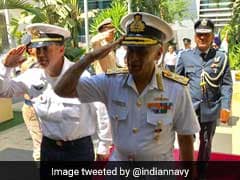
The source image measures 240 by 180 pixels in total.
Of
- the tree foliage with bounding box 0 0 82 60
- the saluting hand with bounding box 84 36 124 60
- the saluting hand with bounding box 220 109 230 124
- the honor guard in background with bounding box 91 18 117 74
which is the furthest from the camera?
the tree foliage with bounding box 0 0 82 60

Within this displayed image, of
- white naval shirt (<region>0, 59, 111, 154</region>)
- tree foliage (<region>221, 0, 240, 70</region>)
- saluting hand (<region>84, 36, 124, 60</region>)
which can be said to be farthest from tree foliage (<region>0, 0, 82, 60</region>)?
saluting hand (<region>84, 36, 124, 60</region>)

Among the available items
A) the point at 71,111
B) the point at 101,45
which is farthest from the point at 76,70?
the point at 101,45

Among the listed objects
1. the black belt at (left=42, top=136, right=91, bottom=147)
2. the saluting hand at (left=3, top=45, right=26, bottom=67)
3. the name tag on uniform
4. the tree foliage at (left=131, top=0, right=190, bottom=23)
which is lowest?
the black belt at (left=42, top=136, right=91, bottom=147)

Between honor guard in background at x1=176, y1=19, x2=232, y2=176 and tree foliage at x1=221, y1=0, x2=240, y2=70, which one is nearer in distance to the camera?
honor guard in background at x1=176, y1=19, x2=232, y2=176

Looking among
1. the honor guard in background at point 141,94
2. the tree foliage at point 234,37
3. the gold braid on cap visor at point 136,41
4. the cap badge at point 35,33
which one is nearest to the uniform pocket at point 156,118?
the honor guard in background at point 141,94

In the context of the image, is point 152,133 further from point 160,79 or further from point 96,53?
point 96,53

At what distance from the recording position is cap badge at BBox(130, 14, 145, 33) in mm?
1907

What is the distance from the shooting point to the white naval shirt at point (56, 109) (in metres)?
2.46

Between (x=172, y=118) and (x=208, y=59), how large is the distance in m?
2.13

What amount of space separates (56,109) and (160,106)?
2.65 feet

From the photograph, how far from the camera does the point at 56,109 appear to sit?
2.46 meters

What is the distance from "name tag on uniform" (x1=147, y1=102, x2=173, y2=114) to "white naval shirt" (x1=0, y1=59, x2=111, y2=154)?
0.63 metres

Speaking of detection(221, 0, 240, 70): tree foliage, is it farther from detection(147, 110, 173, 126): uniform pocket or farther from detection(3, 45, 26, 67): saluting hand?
detection(147, 110, 173, 126): uniform pocket

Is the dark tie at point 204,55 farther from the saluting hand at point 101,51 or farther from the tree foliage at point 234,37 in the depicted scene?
the tree foliage at point 234,37
